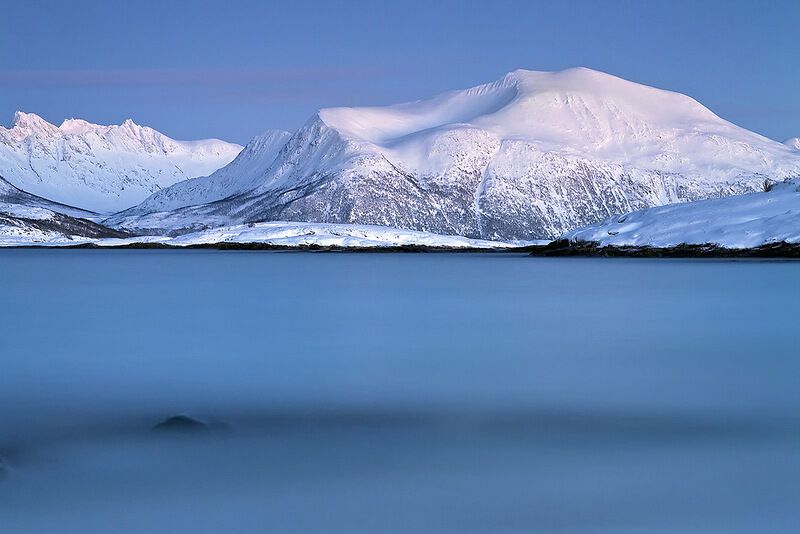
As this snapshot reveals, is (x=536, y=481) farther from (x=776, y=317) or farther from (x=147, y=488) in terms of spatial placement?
(x=776, y=317)

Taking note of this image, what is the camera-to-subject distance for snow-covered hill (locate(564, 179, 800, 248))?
110 m

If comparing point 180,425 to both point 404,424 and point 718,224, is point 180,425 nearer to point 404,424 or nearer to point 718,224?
point 404,424

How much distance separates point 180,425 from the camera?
1862 cm

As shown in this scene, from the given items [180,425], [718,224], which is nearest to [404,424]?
[180,425]

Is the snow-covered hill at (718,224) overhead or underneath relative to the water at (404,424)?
overhead

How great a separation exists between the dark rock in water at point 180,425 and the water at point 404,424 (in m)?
0.37

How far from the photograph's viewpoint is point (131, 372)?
87.0 ft

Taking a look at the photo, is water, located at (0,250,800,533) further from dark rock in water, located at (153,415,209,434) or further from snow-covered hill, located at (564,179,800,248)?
snow-covered hill, located at (564,179,800,248)

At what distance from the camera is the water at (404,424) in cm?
1373

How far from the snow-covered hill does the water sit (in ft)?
232

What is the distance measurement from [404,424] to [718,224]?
103143 millimetres

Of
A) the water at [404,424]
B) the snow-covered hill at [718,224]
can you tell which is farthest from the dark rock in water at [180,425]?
the snow-covered hill at [718,224]

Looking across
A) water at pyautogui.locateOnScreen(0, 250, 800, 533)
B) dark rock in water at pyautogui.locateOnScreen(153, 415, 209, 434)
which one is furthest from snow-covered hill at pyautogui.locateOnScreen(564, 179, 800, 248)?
dark rock in water at pyautogui.locateOnScreen(153, 415, 209, 434)

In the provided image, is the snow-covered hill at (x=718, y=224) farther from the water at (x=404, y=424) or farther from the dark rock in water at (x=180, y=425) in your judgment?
the dark rock in water at (x=180, y=425)
